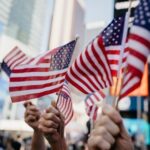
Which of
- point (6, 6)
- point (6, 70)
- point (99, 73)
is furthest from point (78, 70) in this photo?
point (6, 6)

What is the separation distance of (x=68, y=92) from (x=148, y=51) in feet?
5.09

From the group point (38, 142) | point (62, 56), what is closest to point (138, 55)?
point (38, 142)

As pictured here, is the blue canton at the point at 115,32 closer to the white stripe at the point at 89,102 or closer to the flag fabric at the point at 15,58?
the flag fabric at the point at 15,58

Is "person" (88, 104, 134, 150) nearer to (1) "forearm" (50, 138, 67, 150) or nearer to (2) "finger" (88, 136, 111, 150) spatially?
(2) "finger" (88, 136, 111, 150)

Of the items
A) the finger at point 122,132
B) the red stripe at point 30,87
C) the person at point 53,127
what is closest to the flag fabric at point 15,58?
the red stripe at point 30,87

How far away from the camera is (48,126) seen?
192cm

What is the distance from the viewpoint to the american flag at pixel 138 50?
62.5 inches

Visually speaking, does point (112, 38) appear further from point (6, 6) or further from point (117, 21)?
point (6, 6)

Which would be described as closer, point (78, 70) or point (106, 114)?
point (106, 114)

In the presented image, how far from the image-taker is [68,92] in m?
3.19

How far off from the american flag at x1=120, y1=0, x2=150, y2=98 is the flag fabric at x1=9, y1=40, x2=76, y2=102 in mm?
1252

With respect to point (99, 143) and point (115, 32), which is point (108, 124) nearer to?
point (99, 143)

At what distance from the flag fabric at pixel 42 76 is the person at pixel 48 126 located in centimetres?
46

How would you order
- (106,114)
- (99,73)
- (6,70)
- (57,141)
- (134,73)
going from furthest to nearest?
1. (6,70)
2. (99,73)
3. (57,141)
4. (134,73)
5. (106,114)
